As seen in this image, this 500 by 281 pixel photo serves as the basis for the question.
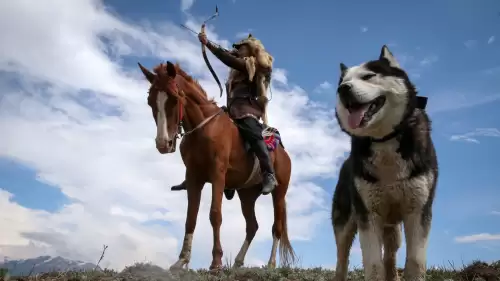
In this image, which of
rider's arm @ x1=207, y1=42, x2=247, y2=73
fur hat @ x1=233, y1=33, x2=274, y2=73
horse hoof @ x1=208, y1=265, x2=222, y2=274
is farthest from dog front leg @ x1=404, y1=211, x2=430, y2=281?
fur hat @ x1=233, y1=33, x2=274, y2=73

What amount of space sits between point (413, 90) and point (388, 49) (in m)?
0.53

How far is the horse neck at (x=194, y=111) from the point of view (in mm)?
8806

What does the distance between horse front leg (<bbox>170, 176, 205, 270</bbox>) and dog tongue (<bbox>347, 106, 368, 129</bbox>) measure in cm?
437

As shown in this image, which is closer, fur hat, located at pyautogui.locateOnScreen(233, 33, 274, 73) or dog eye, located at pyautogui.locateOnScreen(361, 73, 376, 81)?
dog eye, located at pyautogui.locateOnScreen(361, 73, 376, 81)

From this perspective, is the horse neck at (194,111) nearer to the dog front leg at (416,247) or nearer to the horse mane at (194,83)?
the horse mane at (194,83)

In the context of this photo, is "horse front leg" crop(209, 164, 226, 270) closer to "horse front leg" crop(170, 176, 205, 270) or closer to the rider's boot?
"horse front leg" crop(170, 176, 205, 270)

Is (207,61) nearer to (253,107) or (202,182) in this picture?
(253,107)

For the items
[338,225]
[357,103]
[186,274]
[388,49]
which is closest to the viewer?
[357,103]

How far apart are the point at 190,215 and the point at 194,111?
1.78m

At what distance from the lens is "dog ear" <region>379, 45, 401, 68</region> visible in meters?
5.15

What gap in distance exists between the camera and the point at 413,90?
16.6 feet

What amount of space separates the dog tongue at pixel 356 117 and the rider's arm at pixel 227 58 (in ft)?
17.6

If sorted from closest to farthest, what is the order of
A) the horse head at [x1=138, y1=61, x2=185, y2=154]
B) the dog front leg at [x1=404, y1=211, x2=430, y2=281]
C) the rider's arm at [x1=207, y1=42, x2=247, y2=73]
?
the dog front leg at [x1=404, y1=211, x2=430, y2=281] < the horse head at [x1=138, y1=61, x2=185, y2=154] < the rider's arm at [x1=207, y1=42, x2=247, y2=73]

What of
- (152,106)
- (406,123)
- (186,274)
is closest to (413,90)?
(406,123)
